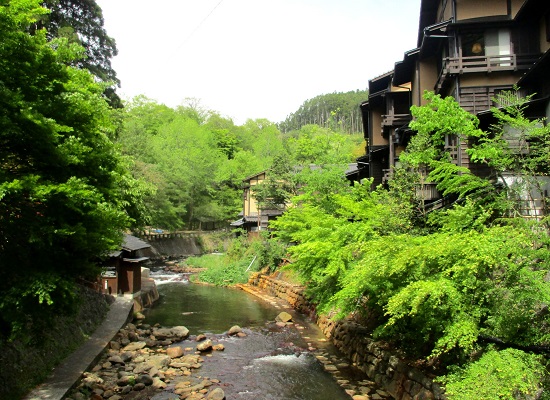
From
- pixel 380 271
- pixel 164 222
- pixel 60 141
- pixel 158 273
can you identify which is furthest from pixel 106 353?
pixel 164 222

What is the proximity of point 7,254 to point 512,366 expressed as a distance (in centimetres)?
1001

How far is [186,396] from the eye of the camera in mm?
12562

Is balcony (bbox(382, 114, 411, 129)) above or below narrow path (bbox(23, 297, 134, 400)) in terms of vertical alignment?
above

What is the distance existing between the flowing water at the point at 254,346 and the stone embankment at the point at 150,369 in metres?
0.57

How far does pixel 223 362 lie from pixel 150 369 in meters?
2.78

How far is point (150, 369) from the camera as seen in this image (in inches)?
575

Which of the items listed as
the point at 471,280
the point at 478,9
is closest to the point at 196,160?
the point at 478,9

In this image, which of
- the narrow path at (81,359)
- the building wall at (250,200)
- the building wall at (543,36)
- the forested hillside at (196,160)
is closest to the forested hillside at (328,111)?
the forested hillside at (196,160)

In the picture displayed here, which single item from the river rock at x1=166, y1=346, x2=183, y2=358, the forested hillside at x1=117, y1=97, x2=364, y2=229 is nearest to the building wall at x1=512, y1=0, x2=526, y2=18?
the forested hillside at x1=117, y1=97, x2=364, y2=229

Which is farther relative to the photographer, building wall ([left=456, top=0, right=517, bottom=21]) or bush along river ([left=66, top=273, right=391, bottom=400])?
building wall ([left=456, top=0, right=517, bottom=21])

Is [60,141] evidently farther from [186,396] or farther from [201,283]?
[201,283]

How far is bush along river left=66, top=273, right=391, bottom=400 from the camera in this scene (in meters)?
12.9

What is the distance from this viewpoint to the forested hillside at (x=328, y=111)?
10944 cm

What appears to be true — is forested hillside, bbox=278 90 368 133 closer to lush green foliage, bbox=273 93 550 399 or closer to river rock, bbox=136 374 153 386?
lush green foliage, bbox=273 93 550 399
